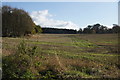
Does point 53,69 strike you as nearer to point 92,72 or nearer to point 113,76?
point 92,72

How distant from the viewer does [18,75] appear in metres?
7.23

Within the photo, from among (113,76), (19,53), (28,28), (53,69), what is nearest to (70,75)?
(53,69)

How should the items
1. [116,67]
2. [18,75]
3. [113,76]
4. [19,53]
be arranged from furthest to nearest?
[116,67]
[19,53]
[113,76]
[18,75]

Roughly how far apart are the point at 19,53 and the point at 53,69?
1823 millimetres

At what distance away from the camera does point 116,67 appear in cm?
922

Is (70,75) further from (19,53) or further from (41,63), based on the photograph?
(19,53)

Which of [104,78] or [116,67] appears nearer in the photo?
[104,78]

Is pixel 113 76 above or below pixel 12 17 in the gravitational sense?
below

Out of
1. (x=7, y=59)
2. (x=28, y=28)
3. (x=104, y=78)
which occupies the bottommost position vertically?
(x=104, y=78)

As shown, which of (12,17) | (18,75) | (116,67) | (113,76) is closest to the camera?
(18,75)

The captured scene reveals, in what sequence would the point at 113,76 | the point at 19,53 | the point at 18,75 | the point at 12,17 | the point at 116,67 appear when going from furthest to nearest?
the point at 12,17, the point at 116,67, the point at 19,53, the point at 113,76, the point at 18,75

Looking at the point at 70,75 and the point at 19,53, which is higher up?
the point at 19,53

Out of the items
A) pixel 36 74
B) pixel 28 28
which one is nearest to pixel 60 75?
pixel 36 74

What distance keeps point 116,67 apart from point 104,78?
6.74ft
